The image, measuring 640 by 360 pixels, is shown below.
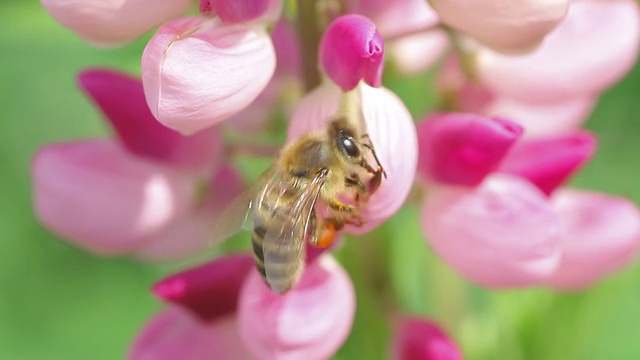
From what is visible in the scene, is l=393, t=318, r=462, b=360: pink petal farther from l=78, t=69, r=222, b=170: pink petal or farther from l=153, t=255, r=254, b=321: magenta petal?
l=78, t=69, r=222, b=170: pink petal

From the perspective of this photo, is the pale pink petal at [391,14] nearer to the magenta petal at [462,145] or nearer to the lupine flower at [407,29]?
the lupine flower at [407,29]

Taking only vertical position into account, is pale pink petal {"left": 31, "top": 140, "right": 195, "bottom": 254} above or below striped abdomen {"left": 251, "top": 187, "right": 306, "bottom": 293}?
below

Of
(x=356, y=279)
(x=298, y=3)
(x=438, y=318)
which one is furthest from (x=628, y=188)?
(x=298, y=3)

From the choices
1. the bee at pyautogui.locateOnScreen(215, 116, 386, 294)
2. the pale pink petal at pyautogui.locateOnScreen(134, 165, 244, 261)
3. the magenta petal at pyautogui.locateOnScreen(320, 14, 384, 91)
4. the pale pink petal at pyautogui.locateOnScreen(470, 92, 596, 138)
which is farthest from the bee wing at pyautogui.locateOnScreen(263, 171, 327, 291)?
the pale pink petal at pyautogui.locateOnScreen(470, 92, 596, 138)

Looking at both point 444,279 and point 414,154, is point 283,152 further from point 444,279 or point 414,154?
point 444,279

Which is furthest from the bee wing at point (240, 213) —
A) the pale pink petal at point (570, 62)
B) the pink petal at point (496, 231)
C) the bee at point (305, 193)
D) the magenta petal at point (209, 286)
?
the pale pink petal at point (570, 62)

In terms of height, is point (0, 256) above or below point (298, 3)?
below
